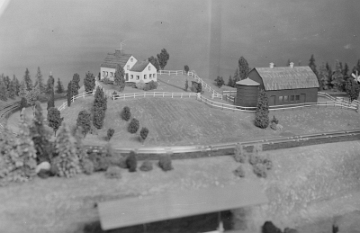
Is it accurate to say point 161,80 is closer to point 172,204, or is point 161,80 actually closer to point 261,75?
point 261,75

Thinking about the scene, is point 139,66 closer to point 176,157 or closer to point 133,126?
point 133,126

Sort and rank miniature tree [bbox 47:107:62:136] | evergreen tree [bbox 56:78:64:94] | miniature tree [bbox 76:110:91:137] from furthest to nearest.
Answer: evergreen tree [bbox 56:78:64:94]
miniature tree [bbox 76:110:91:137]
miniature tree [bbox 47:107:62:136]

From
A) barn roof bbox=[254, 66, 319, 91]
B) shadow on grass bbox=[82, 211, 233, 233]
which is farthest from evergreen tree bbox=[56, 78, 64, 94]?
shadow on grass bbox=[82, 211, 233, 233]

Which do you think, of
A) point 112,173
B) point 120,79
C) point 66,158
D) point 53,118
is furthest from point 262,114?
point 66,158

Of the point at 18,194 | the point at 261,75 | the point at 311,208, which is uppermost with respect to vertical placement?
the point at 261,75

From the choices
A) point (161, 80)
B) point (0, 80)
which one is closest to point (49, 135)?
point (0, 80)

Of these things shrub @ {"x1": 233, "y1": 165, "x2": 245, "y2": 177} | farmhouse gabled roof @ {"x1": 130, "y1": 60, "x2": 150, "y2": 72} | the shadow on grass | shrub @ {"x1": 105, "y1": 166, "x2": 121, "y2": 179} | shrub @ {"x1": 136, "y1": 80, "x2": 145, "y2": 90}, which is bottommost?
the shadow on grass

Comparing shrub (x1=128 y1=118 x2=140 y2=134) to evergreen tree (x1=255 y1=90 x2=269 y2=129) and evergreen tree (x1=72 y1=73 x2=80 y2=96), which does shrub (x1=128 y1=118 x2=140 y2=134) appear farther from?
evergreen tree (x1=255 y1=90 x2=269 y2=129)
